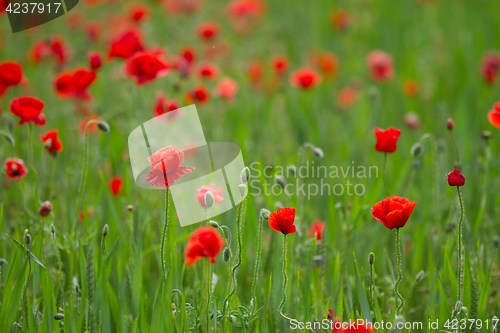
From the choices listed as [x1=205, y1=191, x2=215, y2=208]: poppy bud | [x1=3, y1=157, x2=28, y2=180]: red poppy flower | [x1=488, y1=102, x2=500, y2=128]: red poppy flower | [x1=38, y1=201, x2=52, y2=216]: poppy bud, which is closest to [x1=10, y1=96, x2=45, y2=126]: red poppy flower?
[x1=3, y1=157, x2=28, y2=180]: red poppy flower


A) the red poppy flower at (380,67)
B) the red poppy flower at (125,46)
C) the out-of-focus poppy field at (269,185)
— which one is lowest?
the out-of-focus poppy field at (269,185)

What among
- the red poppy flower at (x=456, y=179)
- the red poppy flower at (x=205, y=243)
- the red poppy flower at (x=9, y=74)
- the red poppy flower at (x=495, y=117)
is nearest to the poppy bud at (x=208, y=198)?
the red poppy flower at (x=205, y=243)

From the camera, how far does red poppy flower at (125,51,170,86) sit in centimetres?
201

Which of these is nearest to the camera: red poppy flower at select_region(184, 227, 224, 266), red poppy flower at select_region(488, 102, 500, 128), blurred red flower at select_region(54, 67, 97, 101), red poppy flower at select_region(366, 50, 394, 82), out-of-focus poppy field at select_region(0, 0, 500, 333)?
red poppy flower at select_region(184, 227, 224, 266)

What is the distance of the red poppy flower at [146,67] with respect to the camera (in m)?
2.01

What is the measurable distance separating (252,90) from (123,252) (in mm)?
2646

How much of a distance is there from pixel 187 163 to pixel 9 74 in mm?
979

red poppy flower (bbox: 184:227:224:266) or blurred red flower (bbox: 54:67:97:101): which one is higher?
blurred red flower (bbox: 54:67:97:101)

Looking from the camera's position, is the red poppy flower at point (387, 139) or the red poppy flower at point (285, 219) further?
the red poppy flower at point (387, 139)

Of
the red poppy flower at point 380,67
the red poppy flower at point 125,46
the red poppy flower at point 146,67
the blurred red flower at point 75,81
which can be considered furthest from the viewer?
the red poppy flower at point 380,67

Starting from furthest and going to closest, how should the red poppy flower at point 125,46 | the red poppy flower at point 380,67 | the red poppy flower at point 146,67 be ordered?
1. the red poppy flower at point 380,67
2. the red poppy flower at point 125,46
3. the red poppy flower at point 146,67

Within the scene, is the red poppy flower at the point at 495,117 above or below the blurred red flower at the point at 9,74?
below

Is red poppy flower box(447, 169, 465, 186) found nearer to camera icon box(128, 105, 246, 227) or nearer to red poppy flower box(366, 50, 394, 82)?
camera icon box(128, 105, 246, 227)

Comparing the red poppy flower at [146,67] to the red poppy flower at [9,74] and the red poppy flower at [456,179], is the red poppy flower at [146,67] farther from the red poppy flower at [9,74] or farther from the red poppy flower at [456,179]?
the red poppy flower at [456,179]
